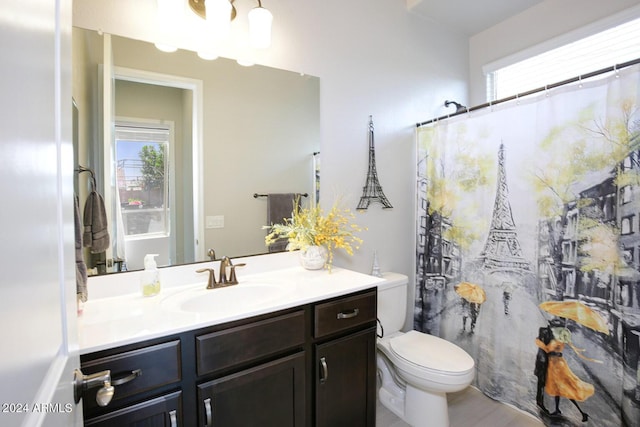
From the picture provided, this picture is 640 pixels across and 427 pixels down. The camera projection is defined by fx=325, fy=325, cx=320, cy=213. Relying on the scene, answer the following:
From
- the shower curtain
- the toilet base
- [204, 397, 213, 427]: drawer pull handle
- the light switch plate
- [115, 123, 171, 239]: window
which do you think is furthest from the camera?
the toilet base

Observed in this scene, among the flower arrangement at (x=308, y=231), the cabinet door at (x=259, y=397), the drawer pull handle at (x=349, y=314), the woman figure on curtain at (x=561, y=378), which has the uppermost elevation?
the flower arrangement at (x=308, y=231)

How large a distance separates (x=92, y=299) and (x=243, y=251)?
2.27ft

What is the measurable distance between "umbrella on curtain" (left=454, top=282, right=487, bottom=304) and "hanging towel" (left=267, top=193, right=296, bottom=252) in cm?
126

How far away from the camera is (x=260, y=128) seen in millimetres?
1817

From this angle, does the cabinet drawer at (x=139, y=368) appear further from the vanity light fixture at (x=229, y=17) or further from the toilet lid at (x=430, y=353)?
the vanity light fixture at (x=229, y=17)

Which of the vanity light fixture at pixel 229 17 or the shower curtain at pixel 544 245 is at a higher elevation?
the vanity light fixture at pixel 229 17

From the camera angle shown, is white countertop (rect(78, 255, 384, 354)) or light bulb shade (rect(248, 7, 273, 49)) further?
light bulb shade (rect(248, 7, 273, 49))

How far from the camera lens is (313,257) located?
1.84 meters

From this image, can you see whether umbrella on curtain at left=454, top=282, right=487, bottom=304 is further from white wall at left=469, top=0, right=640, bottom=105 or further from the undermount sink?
white wall at left=469, top=0, right=640, bottom=105

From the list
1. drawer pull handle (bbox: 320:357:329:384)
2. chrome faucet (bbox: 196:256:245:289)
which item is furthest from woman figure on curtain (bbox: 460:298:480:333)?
chrome faucet (bbox: 196:256:245:289)

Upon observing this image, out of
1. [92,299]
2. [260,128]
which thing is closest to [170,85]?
[260,128]

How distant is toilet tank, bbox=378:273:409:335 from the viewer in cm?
209

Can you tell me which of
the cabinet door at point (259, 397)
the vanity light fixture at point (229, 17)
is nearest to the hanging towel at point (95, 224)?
the cabinet door at point (259, 397)

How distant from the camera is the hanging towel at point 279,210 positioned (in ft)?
6.11
